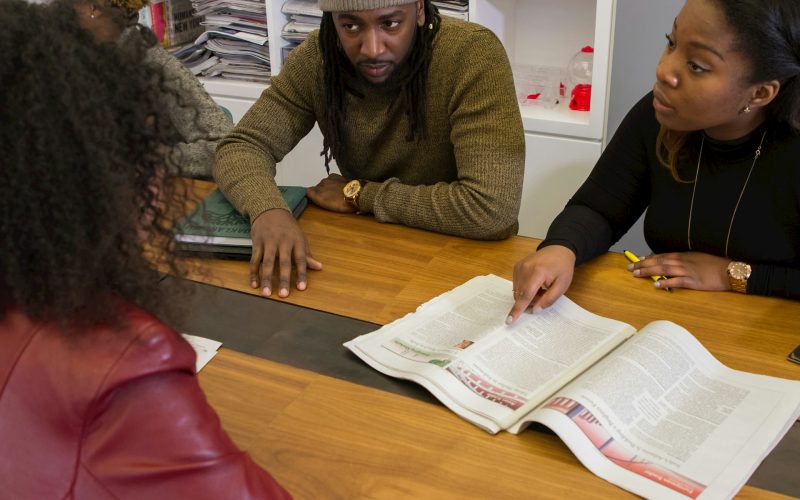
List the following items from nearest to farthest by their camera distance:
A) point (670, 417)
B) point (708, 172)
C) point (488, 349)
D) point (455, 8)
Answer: point (670, 417), point (488, 349), point (708, 172), point (455, 8)

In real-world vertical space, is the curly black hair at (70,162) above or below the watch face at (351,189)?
above

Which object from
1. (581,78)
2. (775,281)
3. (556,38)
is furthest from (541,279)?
(556,38)

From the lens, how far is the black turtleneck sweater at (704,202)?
147cm

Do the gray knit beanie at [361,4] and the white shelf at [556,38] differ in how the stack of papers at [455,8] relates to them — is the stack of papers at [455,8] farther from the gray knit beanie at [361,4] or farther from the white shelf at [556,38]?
the gray knit beanie at [361,4]

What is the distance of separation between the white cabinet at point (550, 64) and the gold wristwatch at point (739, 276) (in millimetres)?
1131

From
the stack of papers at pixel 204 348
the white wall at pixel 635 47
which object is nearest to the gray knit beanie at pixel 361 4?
the stack of papers at pixel 204 348

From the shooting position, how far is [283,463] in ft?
3.43

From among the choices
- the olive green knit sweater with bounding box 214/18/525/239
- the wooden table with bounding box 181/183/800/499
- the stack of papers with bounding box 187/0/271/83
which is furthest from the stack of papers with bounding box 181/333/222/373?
the stack of papers with bounding box 187/0/271/83

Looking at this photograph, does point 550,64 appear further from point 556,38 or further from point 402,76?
point 402,76

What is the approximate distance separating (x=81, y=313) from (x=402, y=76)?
117cm

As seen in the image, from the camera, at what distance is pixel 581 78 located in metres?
2.67

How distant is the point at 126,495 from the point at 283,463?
1.09 feet

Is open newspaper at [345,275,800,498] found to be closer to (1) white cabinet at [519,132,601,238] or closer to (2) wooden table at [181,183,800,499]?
(2) wooden table at [181,183,800,499]

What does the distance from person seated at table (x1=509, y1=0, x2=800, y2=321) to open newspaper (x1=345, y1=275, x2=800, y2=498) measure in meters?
0.09
